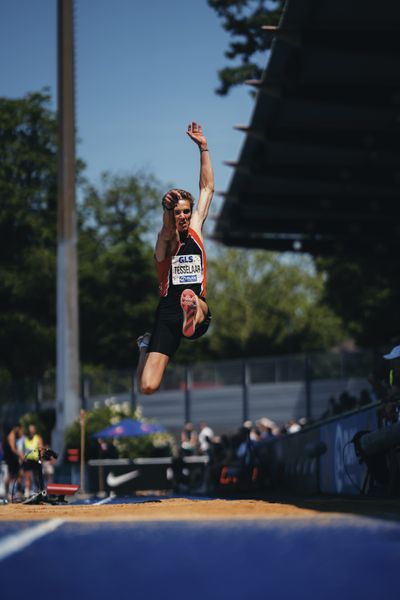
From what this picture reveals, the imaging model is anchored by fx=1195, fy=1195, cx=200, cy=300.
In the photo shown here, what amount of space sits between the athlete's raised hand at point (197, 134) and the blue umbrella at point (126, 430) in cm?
2162

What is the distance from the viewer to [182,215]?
11.7m

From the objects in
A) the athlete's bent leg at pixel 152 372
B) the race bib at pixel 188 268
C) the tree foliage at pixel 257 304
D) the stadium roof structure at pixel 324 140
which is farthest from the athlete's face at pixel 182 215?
the tree foliage at pixel 257 304

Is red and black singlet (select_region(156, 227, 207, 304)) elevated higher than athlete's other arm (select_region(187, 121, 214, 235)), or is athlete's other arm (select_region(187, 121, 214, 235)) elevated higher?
athlete's other arm (select_region(187, 121, 214, 235))

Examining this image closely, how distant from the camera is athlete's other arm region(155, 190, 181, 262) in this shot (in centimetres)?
1150

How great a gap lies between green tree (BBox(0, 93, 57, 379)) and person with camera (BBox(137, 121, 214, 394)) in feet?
168

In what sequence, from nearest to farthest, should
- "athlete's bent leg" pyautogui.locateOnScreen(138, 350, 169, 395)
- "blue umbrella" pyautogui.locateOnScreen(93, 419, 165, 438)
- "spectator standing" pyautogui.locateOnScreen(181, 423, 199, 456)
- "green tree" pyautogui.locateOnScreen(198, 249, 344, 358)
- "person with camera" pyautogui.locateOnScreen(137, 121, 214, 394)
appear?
1. "person with camera" pyautogui.locateOnScreen(137, 121, 214, 394)
2. "athlete's bent leg" pyautogui.locateOnScreen(138, 350, 169, 395)
3. "blue umbrella" pyautogui.locateOnScreen(93, 419, 165, 438)
4. "spectator standing" pyautogui.locateOnScreen(181, 423, 199, 456)
5. "green tree" pyautogui.locateOnScreen(198, 249, 344, 358)

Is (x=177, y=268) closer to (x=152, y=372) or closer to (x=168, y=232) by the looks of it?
(x=168, y=232)

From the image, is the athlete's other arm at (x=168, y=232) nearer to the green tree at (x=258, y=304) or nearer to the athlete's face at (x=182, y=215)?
the athlete's face at (x=182, y=215)

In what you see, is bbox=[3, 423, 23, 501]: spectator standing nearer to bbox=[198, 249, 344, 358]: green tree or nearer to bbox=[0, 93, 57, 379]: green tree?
bbox=[0, 93, 57, 379]: green tree

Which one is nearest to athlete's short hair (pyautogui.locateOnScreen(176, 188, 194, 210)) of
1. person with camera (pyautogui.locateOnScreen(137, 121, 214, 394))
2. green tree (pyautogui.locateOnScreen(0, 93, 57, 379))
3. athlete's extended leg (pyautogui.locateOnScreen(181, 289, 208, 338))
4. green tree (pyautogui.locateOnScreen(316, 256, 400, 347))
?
person with camera (pyautogui.locateOnScreen(137, 121, 214, 394))

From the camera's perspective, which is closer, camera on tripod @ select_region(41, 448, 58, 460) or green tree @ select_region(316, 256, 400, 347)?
camera on tripod @ select_region(41, 448, 58, 460)

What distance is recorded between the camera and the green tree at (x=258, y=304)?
279 ft

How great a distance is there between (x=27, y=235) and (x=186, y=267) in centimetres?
5529

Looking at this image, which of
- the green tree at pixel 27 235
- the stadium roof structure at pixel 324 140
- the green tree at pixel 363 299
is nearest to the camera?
the stadium roof structure at pixel 324 140
